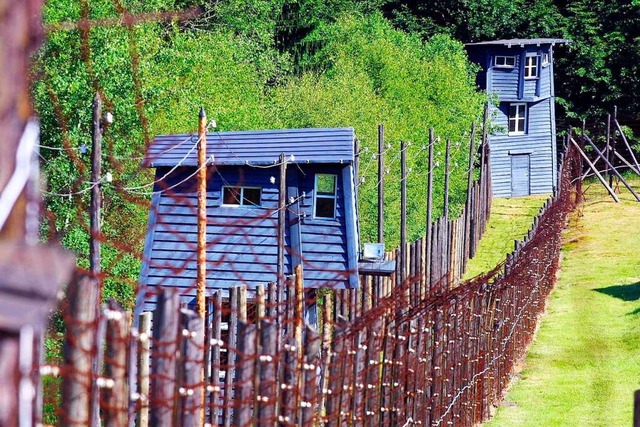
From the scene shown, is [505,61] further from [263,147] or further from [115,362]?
[115,362]

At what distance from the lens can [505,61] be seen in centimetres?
5588

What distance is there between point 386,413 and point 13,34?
775cm

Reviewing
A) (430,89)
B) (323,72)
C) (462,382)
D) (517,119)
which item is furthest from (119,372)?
(517,119)

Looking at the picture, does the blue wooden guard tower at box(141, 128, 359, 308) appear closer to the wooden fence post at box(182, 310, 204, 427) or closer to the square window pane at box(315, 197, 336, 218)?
the square window pane at box(315, 197, 336, 218)

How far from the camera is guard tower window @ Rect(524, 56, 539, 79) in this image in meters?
55.8

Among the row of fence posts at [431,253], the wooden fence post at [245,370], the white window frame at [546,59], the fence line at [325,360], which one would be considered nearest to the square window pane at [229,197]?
the row of fence posts at [431,253]

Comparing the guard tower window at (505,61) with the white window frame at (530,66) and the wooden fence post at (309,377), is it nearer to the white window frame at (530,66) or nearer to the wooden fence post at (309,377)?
the white window frame at (530,66)

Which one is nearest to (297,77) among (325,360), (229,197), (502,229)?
(502,229)

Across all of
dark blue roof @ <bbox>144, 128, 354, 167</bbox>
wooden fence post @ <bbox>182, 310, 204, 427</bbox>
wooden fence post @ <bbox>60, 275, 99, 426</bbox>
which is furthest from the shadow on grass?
wooden fence post @ <bbox>60, 275, 99, 426</bbox>

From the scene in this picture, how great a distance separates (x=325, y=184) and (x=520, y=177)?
3327 cm

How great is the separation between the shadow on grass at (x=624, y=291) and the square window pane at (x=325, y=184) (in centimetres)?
796

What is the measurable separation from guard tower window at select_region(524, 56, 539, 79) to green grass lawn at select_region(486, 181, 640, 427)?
17673 mm

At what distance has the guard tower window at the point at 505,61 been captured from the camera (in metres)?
55.7

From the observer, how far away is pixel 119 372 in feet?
14.0
